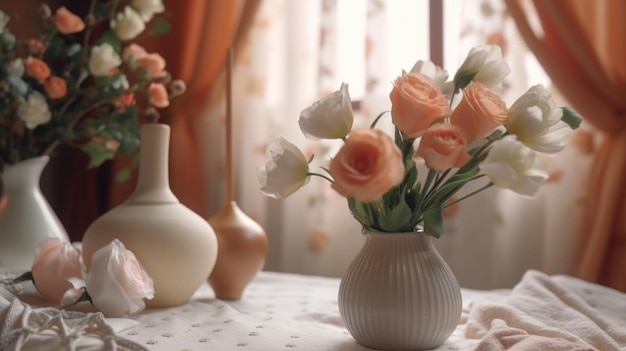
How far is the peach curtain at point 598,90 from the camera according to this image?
1.50 meters

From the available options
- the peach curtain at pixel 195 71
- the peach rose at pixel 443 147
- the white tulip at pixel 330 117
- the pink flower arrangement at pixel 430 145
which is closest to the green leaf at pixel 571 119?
the pink flower arrangement at pixel 430 145

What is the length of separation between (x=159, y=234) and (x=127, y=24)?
504 mm

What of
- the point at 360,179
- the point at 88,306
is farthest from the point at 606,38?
the point at 88,306

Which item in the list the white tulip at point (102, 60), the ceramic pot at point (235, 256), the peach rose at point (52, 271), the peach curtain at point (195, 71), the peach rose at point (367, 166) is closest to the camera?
the peach rose at point (367, 166)

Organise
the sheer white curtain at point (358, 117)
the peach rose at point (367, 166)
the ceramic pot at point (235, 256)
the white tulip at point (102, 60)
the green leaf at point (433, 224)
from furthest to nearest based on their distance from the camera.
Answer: the sheer white curtain at point (358, 117) → the white tulip at point (102, 60) → the ceramic pot at point (235, 256) → the green leaf at point (433, 224) → the peach rose at point (367, 166)

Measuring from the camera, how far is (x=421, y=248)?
719 millimetres

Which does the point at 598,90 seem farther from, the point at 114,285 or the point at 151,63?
the point at 114,285

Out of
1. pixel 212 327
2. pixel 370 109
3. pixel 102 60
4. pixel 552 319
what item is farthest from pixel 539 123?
pixel 370 109

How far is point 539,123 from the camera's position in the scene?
2.15 ft

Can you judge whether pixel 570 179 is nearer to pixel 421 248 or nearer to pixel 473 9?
pixel 473 9

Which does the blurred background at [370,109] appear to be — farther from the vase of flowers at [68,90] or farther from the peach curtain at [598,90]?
the vase of flowers at [68,90]

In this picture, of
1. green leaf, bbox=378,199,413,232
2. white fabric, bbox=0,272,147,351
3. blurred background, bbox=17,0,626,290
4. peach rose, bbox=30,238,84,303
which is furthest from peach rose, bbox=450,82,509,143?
blurred background, bbox=17,0,626,290

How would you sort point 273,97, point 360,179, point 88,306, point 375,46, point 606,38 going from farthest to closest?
point 273,97 < point 375,46 < point 606,38 < point 88,306 < point 360,179

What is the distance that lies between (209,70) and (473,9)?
830 millimetres
